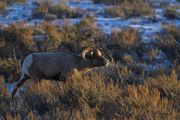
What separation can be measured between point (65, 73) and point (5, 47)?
4661 millimetres

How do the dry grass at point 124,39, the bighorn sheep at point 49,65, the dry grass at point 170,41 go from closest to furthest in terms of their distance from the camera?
the bighorn sheep at point 49,65
the dry grass at point 170,41
the dry grass at point 124,39

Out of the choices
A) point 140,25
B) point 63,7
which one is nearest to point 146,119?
point 140,25

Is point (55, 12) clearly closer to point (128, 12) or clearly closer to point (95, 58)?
point (128, 12)

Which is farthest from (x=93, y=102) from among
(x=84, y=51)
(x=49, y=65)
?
(x=84, y=51)

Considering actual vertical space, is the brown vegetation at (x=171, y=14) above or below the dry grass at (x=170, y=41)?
below

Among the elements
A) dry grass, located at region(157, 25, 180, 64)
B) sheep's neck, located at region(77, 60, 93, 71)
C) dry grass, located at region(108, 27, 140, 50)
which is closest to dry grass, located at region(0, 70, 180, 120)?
sheep's neck, located at region(77, 60, 93, 71)

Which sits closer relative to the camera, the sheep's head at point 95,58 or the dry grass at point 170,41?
the sheep's head at point 95,58

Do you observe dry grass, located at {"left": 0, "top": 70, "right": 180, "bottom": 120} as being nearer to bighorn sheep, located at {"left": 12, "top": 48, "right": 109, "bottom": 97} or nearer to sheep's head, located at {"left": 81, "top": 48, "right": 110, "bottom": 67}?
bighorn sheep, located at {"left": 12, "top": 48, "right": 109, "bottom": 97}

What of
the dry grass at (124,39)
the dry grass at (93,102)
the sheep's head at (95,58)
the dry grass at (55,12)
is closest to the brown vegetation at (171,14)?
the dry grass at (55,12)

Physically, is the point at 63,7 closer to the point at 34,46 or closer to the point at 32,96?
the point at 34,46

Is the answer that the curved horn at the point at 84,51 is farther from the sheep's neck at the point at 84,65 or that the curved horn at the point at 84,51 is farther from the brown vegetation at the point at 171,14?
the brown vegetation at the point at 171,14

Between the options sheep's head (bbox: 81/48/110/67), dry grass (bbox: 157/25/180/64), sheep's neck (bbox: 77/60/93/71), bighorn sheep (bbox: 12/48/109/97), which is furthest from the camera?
dry grass (bbox: 157/25/180/64)

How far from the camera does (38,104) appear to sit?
8.88 meters

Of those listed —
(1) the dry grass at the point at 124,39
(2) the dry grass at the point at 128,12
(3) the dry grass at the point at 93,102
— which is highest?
(3) the dry grass at the point at 93,102
